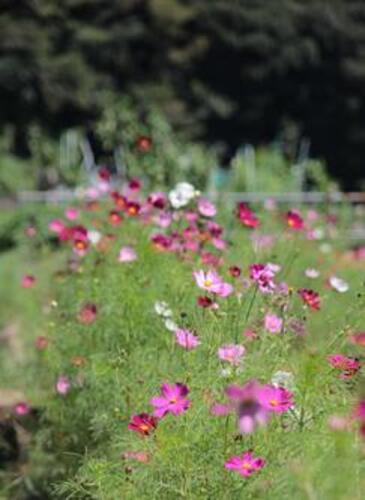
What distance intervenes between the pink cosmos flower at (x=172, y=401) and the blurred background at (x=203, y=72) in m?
22.8

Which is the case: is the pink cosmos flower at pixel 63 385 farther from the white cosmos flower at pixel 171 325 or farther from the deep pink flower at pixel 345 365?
the deep pink flower at pixel 345 365

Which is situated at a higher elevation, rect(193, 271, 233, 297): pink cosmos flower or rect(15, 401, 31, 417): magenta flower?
rect(193, 271, 233, 297): pink cosmos flower

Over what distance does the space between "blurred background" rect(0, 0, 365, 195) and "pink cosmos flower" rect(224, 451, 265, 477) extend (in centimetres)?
2290

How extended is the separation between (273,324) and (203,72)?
28.7 meters

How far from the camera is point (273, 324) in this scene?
2777mm

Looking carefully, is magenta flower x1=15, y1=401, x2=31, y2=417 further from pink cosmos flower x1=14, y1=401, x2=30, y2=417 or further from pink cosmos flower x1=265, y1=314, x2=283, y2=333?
pink cosmos flower x1=265, y1=314, x2=283, y2=333

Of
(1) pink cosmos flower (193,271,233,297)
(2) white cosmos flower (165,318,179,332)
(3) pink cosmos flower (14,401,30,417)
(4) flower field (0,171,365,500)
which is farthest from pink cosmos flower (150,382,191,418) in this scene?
(3) pink cosmos flower (14,401,30,417)

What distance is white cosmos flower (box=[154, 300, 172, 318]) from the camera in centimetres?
302

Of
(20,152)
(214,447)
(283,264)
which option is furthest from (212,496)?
(20,152)

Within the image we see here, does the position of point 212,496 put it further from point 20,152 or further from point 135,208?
point 20,152

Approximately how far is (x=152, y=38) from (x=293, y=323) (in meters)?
27.3

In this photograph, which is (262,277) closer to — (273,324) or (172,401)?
Result: (273,324)

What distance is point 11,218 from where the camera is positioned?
9391 mm

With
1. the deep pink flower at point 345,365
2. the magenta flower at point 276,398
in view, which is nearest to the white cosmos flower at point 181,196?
the deep pink flower at point 345,365
